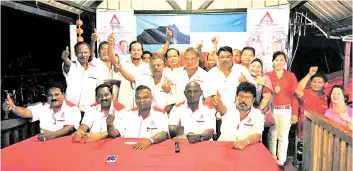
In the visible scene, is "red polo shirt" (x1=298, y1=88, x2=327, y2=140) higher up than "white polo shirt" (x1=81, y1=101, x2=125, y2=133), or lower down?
higher up

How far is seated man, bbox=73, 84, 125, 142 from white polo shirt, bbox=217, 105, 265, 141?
89 centimetres

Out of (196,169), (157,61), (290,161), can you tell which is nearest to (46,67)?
(157,61)

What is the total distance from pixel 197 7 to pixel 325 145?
55.2 inches

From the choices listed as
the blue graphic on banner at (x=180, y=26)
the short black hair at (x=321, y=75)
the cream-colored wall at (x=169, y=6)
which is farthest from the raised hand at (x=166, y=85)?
the short black hair at (x=321, y=75)

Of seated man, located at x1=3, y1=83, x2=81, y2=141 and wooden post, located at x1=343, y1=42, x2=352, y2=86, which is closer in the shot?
wooden post, located at x1=343, y1=42, x2=352, y2=86

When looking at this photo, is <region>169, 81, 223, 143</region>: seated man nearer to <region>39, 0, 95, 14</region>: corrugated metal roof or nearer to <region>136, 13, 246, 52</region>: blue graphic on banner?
<region>136, 13, 246, 52</region>: blue graphic on banner

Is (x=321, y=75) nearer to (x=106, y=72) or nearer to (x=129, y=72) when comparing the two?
(x=129, y=72)

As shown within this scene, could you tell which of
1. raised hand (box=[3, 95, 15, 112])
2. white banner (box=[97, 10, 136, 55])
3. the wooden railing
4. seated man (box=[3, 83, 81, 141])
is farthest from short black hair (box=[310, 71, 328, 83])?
raised hand (box=[3, 95, 15, 112])

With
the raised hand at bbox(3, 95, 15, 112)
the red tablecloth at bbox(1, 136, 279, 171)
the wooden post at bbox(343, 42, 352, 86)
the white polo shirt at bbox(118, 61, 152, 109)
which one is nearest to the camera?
the red tablecloth at bbox(1, 136, 279, 171)

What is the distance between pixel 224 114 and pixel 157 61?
700mm

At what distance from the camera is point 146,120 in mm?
2695

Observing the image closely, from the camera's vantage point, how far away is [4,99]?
257cm

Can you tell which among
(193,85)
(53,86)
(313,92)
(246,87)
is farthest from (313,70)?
(53,86)

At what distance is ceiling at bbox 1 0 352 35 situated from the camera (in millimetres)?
2445
